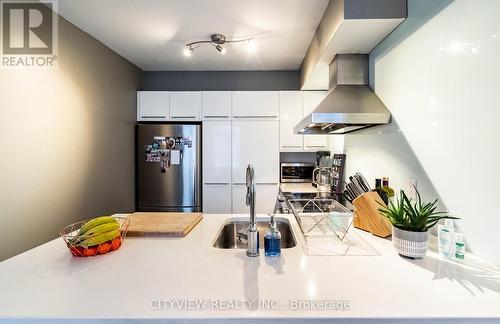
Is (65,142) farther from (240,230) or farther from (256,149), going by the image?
(256,149)

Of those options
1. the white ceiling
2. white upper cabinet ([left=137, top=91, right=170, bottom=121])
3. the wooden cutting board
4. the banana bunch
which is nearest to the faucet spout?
the wooden cutting board

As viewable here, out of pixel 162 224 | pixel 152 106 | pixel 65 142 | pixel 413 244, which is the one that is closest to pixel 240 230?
pixel 162 224

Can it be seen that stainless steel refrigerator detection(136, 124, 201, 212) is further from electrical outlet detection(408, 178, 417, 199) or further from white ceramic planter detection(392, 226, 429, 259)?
white ceramic planter detection(392, 226, 429, 259)

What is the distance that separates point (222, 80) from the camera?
3.35 metres

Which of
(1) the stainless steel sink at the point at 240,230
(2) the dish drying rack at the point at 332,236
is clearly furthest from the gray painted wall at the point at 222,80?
(1) the stainless steel sink at the point at 240,230

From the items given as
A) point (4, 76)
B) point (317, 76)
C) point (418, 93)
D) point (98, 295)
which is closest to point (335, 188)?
point (317, 76)

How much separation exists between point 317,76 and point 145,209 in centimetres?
266

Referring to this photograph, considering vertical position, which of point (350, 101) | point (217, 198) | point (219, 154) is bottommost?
point (217, 198)

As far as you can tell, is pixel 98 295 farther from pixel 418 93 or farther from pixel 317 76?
pixel 317 76

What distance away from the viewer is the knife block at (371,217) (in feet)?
3.92

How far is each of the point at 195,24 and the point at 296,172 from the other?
2125 millimetres

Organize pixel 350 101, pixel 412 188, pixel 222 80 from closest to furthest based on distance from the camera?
pixel 412 188, pixel 350 101, pixel 222 80

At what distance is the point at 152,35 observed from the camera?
2287 mm

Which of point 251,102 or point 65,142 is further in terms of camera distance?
point 251,102
